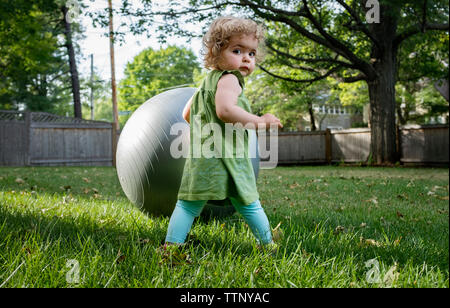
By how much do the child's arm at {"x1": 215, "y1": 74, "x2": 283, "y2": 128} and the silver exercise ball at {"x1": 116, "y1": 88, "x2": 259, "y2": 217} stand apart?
0.96 m

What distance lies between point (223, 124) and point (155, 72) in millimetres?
45616

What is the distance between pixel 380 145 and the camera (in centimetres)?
1608

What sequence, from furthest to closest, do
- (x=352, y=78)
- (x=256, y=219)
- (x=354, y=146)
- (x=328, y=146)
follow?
1. (x=328, y=146)
2. (x=354, y=146)
3. (x=352, y=78)
4. (x=256, y=219)

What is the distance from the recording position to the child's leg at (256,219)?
8.89ft

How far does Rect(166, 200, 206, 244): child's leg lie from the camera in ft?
8.84

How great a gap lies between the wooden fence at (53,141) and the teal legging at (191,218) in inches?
638

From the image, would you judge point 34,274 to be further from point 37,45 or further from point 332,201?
point 37,45

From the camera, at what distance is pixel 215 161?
2615 millimetres

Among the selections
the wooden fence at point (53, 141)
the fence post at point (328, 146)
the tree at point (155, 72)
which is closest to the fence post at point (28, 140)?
the wooden fence at point (53, 141)

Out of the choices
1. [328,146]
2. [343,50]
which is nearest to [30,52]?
[343,50]

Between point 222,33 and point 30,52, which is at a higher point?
point 30,52

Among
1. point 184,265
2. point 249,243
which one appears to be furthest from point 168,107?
point 184,265

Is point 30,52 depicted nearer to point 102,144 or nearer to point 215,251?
point 102,144
